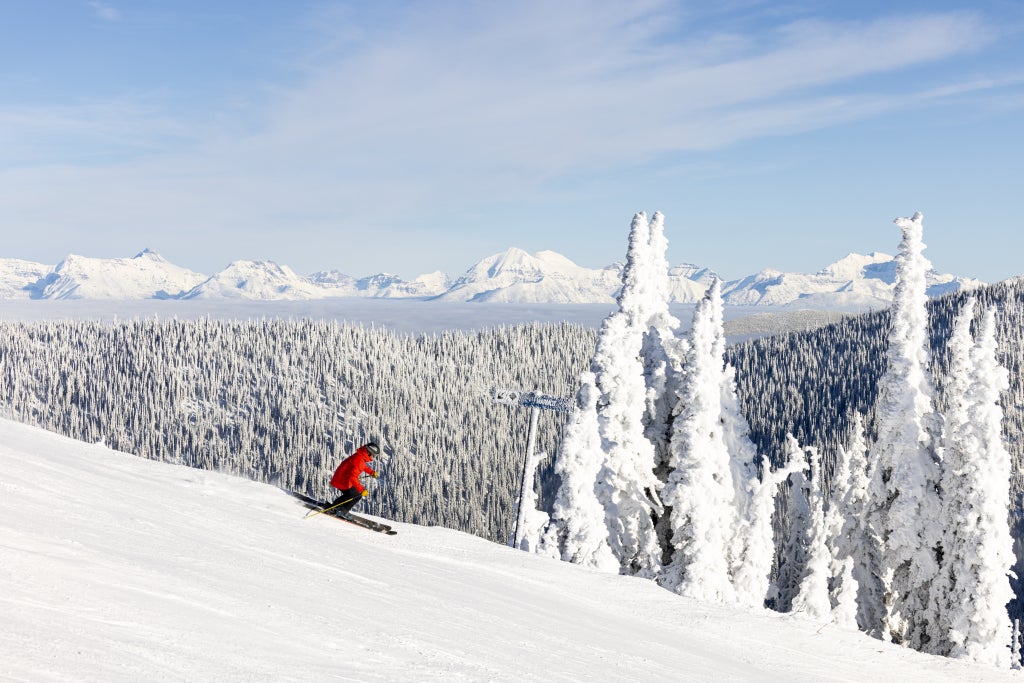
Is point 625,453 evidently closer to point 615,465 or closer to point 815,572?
point 615,465

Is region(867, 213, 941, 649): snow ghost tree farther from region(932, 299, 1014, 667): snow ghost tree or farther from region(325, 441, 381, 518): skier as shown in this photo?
region(325, 441, 381, 518): skier

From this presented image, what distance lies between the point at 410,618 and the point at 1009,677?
36.5ft

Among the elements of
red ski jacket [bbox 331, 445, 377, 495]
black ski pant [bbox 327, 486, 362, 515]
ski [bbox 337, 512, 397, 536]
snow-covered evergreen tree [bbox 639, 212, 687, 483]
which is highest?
snow-covered evergreen tree [bbox 639, 212, 687, 483]

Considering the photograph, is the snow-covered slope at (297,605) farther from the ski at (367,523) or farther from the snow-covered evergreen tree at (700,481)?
the snow-covered evergreen tree at (700,481)

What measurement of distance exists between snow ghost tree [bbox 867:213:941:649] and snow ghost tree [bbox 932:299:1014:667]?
1.99 feet

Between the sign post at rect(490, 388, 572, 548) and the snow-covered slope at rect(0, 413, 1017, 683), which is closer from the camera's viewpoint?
the snow-covered slope at rect(0, 413, 1017, 683)

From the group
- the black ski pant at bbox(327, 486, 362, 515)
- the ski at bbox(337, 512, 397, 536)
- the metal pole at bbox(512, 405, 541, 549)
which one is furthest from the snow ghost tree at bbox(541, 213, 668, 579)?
the black ski pant at bbox(327, 486, 362, 515)

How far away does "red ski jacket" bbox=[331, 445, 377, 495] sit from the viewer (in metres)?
16.4

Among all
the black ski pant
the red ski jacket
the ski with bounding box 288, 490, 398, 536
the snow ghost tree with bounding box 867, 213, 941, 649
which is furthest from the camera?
the snow ghost tree with bounding box 867, 213, 941, 649

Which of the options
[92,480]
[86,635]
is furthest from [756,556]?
[86,635]

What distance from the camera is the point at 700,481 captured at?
2661 centimetres

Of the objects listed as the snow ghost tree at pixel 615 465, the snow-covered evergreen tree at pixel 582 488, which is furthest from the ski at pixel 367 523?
the snow ghost tree at pixel 615 465

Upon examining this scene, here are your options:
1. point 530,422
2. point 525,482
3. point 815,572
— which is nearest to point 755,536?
point 815,572

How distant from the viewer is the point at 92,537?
1016 centimetres
